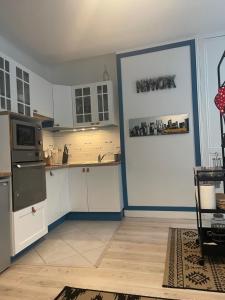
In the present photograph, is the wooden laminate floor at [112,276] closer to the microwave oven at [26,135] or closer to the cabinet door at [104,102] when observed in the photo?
the microwave oven at [26,135]

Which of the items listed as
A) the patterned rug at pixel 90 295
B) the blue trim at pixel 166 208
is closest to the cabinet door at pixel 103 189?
the blue trim at pixel 166 208

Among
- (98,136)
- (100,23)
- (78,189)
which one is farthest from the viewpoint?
(98,136)

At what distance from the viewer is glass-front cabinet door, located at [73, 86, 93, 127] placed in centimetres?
380

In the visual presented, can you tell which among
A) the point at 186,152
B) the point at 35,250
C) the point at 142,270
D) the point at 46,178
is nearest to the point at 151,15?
the point at 186,152

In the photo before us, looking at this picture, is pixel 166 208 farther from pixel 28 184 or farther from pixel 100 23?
pixel 100 23

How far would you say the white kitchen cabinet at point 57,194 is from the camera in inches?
121

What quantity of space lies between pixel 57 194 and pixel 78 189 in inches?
15.7

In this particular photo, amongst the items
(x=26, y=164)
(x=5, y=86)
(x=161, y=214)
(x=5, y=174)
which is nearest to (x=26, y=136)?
(x=26, y=164)

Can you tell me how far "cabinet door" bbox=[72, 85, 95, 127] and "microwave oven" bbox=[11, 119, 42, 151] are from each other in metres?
1.16

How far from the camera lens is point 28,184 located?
2.47 meters

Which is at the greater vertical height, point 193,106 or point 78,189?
point 193,106

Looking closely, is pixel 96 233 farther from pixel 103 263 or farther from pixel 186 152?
pixel 186 152

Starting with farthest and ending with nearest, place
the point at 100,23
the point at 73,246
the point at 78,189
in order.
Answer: the point at 78,189 → the point at 100,23 → the point at 73,246

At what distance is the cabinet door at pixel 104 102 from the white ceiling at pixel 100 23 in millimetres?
531
